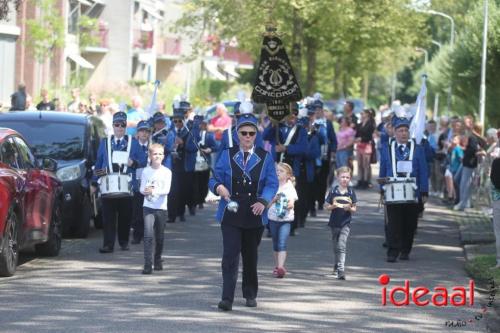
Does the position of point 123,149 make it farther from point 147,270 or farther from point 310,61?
point 310,61

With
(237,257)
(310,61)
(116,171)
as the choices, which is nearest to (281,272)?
(237,257)

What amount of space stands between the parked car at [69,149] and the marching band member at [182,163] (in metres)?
2.59

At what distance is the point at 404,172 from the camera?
1612 centimetres

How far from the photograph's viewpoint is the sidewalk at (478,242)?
1194 cm

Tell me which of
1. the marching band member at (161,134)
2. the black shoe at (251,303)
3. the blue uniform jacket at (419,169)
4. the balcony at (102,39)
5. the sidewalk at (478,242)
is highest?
the balcony at (102,39)

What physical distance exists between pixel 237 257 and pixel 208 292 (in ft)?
3.47

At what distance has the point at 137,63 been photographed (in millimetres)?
73000

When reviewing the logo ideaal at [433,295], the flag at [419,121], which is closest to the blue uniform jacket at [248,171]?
the logo ideaal at [433,295]

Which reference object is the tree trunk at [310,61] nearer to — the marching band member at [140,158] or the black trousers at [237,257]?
the marching band member at [140,158]

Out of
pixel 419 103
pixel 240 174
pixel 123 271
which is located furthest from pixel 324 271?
pixel 419 103

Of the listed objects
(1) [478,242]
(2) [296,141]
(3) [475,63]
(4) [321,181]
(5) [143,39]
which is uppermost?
→ (5) [143,39]

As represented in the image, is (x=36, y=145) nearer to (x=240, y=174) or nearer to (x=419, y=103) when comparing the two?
(x=419, y=103)

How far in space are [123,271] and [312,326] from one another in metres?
3.90

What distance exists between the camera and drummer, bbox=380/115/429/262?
634 inches
